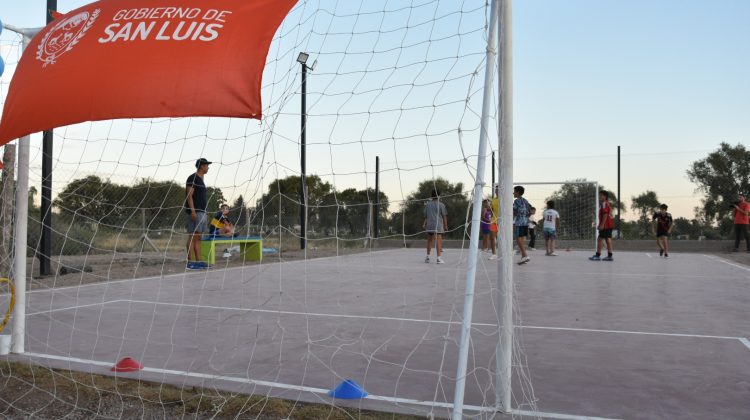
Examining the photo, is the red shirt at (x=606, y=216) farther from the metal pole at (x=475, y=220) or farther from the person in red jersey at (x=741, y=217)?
the metal pole at (x=475, y=220)

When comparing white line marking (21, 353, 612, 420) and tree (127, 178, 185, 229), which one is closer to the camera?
white line marking (21, 353, 612, 420)

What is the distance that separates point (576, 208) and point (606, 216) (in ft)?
31.8

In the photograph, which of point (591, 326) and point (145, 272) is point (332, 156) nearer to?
point (591, 326)

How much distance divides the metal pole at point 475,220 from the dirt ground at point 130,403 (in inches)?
21.0

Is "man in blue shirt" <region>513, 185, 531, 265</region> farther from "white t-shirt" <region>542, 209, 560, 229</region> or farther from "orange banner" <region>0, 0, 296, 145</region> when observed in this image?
"orange banner" <region>0, 0, 296, 145</region>

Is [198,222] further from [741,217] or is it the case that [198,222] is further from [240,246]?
[741,217]

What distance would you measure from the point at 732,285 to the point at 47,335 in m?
9.08

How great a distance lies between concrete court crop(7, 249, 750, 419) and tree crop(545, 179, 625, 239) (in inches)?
542

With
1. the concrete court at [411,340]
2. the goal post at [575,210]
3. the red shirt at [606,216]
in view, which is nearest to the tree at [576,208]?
the goal post at [575,210]

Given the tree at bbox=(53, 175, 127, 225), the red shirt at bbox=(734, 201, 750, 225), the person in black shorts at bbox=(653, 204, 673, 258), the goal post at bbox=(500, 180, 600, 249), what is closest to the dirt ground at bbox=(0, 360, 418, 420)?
the tree at bbox=(53, 175, 127, 225)

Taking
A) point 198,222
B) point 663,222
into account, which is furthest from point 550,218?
point 198,222

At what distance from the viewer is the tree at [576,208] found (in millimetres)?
22234

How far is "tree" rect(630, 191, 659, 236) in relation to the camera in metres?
24.3

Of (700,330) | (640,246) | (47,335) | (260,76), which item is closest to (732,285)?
(700,330)
